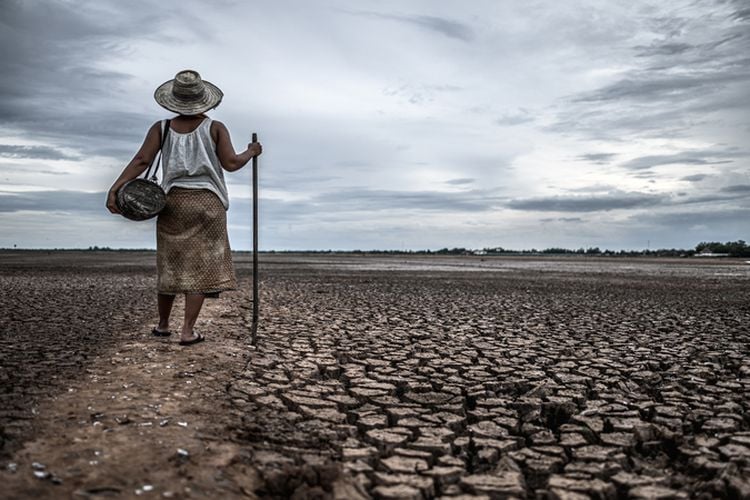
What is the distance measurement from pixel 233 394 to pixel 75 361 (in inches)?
50.6

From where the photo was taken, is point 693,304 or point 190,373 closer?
point 190,373

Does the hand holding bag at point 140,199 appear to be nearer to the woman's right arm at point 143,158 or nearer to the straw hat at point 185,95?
the woman's right arm at point 143,158

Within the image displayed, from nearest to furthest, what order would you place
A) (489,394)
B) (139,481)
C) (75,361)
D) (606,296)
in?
(139,481), (489,394), (75,361), (606,296)

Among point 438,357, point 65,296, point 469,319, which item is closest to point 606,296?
point 469,319

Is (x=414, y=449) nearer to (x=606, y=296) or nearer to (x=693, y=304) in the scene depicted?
(x=693, y=304)

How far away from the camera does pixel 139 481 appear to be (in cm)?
183

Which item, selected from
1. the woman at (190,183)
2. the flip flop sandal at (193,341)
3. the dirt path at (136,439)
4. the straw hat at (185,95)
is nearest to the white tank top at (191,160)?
the woman at (190,183)

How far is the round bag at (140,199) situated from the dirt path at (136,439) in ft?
2.98

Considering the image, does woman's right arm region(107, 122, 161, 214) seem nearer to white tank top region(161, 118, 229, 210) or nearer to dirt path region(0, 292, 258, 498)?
white tank top region(161, 118, 229, 210)

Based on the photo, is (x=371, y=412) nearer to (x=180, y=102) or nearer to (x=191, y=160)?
(x=191, y=160)

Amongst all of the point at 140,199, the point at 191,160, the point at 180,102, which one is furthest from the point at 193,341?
the point at 180,102

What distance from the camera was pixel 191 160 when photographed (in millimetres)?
3809

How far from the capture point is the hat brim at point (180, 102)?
3.80 meters

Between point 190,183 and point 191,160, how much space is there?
6.0 inches
